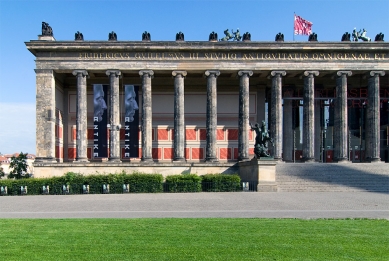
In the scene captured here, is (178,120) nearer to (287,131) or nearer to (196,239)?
(287,131)

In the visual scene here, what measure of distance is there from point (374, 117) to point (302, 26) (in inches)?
510

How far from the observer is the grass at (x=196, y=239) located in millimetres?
10078

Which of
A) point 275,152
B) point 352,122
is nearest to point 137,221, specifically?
point 275,152

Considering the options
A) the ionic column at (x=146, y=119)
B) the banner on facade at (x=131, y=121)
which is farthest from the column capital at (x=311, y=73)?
the banner on facade at (x=131, y=121)

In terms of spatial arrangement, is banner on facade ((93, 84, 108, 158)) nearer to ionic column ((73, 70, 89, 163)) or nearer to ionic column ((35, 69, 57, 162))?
ionic column ((73, 70, 89, 163))

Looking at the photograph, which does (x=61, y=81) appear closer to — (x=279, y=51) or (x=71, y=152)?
(x=71, y=152)

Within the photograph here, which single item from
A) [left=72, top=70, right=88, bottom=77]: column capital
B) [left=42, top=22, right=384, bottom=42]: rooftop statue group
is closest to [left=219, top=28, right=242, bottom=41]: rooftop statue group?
[left=42, top=22, right=384, bottom=42]: rooftop statue group

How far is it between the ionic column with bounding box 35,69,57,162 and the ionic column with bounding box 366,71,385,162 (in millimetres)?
34946

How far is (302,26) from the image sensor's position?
1855 inches

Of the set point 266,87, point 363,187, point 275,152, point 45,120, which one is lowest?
point 363,187

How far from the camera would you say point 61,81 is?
1959 inches

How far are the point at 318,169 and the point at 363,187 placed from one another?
5713 millimetres

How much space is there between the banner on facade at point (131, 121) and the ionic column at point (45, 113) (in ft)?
26.1

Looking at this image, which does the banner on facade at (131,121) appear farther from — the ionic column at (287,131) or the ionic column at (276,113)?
the ionic column at (287,131)
